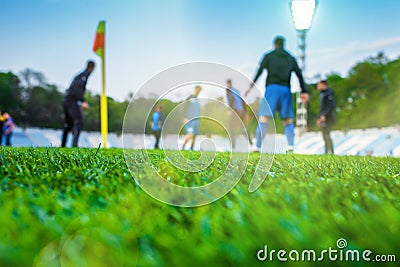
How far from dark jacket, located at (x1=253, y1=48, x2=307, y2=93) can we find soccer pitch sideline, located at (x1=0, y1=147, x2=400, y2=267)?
4979mm

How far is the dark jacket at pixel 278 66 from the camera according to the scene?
6793 mm

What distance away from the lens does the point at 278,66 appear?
6.78m

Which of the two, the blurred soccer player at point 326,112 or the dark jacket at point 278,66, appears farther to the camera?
the blurred soccer player at point 326,112

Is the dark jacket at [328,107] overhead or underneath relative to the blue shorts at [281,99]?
overhead

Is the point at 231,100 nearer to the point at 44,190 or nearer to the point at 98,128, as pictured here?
the point at 44,190

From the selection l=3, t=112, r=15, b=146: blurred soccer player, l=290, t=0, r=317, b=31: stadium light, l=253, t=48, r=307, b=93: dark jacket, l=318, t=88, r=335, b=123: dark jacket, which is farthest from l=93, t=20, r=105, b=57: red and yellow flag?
l=253, t=48, r=307, b=93: dark jacket

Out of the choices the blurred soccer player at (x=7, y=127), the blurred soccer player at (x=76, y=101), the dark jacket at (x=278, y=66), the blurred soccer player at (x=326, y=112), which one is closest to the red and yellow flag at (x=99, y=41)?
the blurred soccer player at (x=76, y=101)

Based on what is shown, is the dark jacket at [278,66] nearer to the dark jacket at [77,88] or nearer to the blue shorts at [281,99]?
the blue shorts at [281,99]

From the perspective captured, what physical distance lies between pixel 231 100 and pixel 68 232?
260 centimetres

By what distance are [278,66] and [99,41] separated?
726cm

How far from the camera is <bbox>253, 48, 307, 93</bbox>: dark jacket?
679 cm

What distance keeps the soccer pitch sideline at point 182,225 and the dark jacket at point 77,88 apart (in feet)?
21.8

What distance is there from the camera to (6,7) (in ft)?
144

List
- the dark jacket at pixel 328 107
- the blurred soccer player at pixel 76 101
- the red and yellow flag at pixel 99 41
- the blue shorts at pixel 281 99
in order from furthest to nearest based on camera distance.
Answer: the red and yellow flag at pixel 99 41 < the dark jacket at pixel 328 107 < the blurred soccer player at pixel 76 101 < the blue shorts at pixel 281 99
